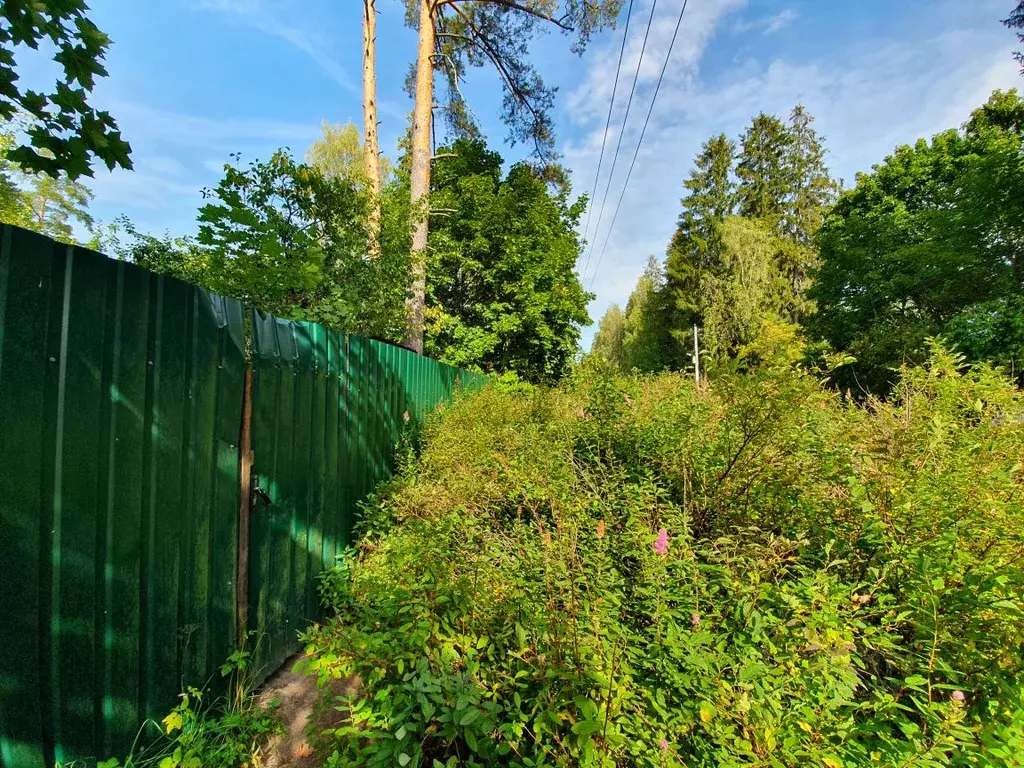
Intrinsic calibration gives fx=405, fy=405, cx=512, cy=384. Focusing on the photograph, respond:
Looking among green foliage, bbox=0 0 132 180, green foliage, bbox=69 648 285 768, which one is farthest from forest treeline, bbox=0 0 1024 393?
green foliage, bbox=69 648 285 768

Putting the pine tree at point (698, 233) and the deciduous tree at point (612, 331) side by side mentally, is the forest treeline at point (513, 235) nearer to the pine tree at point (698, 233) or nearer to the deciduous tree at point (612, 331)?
the pine tree at point (698, 233)

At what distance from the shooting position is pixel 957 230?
38.9ft

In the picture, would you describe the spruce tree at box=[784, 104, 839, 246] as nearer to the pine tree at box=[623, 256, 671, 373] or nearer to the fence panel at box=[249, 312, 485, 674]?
the pine tree at box=[623, 256, 671, 373]

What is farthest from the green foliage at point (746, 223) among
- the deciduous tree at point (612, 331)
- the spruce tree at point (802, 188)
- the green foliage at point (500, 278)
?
the green foliage at point (500, 278)

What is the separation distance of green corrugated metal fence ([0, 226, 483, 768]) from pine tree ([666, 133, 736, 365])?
2372cm

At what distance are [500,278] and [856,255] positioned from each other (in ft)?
43.7

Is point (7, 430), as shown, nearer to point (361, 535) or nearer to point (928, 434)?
point (361, 535)

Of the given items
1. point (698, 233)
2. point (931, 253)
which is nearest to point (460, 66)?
point (931, 253)

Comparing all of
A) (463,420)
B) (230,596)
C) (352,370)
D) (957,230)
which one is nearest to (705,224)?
(957,230)

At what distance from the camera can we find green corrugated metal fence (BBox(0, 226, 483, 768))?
1.22 meters

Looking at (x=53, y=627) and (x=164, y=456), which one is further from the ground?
(x=164, y=456)

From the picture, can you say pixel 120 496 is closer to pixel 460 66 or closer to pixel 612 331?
pixel 460 66

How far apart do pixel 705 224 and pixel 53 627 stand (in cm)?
2825

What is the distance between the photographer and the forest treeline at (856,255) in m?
10.6
